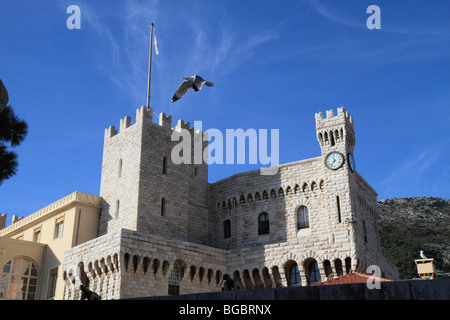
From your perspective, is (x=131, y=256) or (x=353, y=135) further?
(x=353, y=135)

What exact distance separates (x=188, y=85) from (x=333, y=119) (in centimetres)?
1081

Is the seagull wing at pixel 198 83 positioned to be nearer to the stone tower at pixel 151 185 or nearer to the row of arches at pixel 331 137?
the stone tower at pixel 151 185

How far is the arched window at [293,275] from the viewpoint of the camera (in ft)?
104

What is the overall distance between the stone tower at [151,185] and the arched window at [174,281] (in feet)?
9.49

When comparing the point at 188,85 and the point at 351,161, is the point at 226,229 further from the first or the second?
the point at 188,85

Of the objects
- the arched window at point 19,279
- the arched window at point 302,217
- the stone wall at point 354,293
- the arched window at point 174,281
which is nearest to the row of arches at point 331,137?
the arched window at point 302,217

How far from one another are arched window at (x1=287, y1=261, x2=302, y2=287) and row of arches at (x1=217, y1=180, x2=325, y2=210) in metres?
4.56

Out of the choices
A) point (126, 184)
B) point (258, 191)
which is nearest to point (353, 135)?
point (258, 191)

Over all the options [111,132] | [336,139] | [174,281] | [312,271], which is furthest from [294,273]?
[111,132]

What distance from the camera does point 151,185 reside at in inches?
1357

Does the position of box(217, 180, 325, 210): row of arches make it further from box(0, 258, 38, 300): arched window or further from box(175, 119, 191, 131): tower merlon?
box(0, 258, 38, 300): arched window
